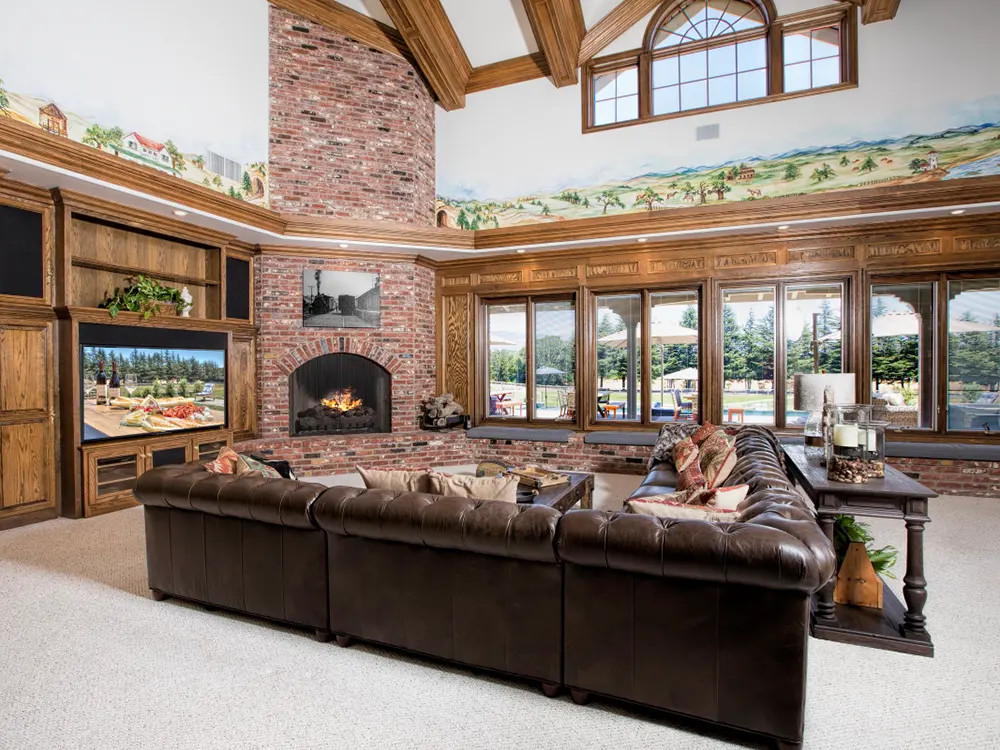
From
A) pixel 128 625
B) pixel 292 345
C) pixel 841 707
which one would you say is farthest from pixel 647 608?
pixel 292 345

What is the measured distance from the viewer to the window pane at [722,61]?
6.33m

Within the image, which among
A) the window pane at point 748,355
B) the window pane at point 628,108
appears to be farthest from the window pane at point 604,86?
the window pane at point 748,355

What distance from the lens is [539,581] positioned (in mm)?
2113

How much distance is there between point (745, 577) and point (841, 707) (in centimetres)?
87

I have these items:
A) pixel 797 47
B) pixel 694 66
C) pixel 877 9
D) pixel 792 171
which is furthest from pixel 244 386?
pixel 877 9

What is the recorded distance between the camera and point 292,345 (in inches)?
267

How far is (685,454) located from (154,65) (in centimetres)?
590

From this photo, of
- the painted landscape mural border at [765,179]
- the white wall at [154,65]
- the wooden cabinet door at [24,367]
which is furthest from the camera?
the painted landscape mural border at [765,179]

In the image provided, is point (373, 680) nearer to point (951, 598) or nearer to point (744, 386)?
point (951, 598)

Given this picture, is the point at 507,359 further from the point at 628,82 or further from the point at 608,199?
the point at 628,82

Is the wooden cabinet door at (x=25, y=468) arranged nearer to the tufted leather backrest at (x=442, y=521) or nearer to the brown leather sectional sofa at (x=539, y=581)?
the brown leather sectional sofa at (x=539, y=581)

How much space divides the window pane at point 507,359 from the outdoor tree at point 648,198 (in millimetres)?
2085

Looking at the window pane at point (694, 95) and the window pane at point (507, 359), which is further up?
the window pane at point (694, 95)

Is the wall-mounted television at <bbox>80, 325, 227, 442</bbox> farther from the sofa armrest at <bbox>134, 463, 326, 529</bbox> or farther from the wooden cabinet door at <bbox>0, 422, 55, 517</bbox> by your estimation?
the sofa armrest at <bbox>134, 463, 326, 529</bbox>
